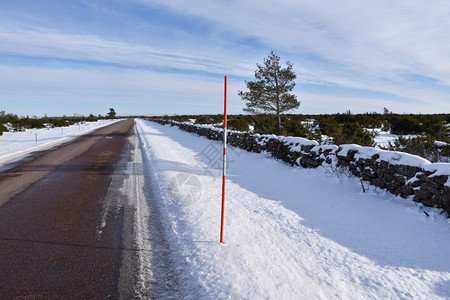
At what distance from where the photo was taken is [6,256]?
360 centimetres

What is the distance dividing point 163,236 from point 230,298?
1783mm

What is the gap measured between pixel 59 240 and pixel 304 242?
12.1ft

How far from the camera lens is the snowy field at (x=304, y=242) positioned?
295 centimetres

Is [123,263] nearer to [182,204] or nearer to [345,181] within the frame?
[182,204]

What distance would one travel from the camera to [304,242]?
13.2 feet

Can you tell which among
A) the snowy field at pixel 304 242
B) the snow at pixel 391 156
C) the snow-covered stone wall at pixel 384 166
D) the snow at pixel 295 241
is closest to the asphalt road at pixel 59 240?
the snow at pixel 295 241

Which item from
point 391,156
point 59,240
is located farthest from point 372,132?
point 59,240

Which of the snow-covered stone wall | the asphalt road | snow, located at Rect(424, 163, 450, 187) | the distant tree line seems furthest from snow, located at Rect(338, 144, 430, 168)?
the asphalt road

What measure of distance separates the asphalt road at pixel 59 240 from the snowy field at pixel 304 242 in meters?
0.90

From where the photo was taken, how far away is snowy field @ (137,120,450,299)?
295 centimetres

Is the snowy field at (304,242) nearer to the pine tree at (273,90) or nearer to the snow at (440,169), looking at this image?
the snow at (440,169)

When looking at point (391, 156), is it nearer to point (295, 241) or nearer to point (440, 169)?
point (440, 169)

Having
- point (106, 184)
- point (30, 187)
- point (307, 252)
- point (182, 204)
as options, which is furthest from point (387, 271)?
point (30, 187)

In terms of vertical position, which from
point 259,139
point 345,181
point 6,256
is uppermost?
point 259,139
